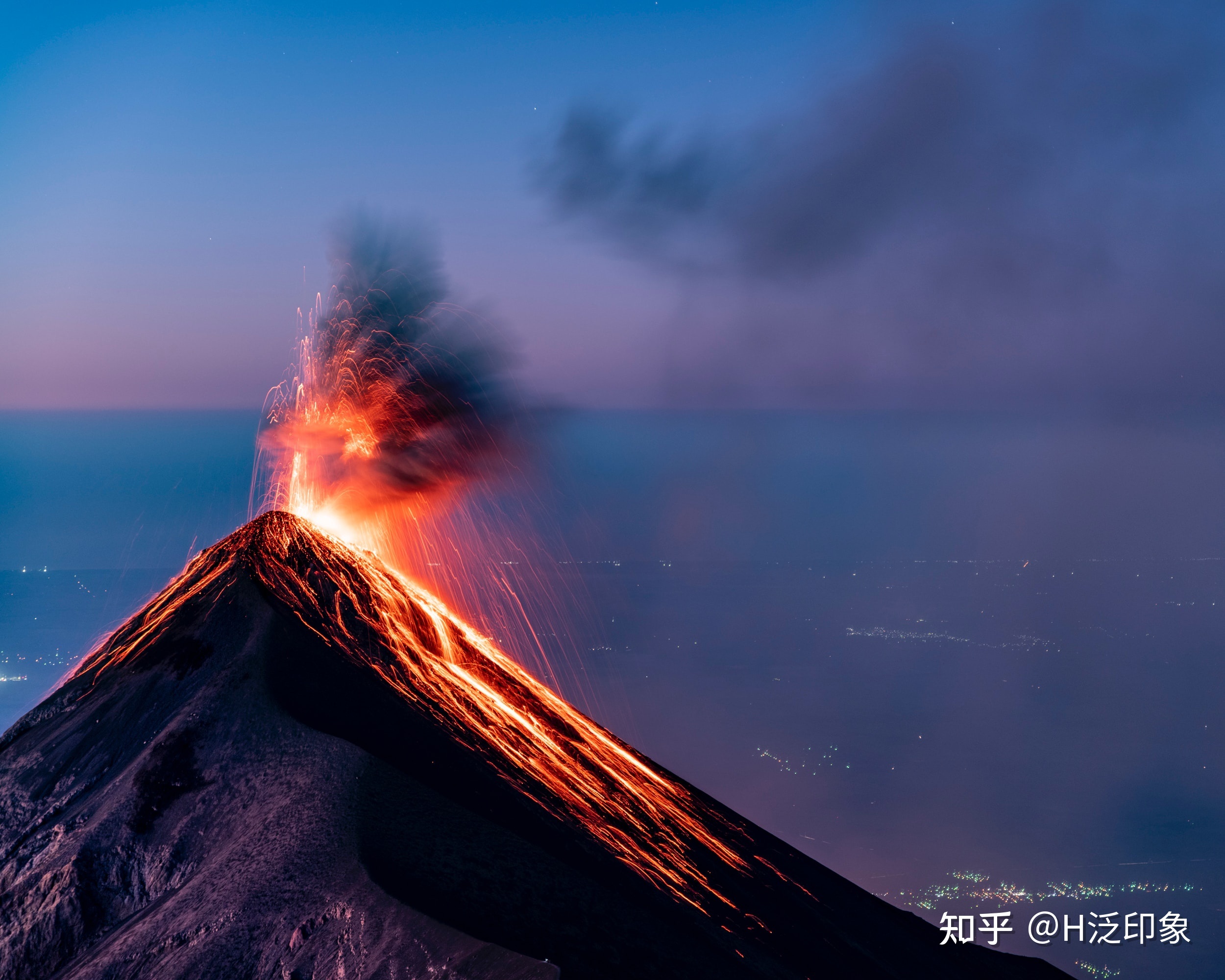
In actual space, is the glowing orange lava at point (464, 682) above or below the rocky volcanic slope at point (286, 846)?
above

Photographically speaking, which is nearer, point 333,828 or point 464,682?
point 333,828

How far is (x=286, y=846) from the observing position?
7996 mm

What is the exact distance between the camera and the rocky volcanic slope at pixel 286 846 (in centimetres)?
721

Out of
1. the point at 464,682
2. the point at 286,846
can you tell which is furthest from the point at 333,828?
the point at 464,682

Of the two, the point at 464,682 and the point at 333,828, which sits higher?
the point at 464,682

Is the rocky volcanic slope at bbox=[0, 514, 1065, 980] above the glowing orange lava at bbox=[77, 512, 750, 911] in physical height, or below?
below

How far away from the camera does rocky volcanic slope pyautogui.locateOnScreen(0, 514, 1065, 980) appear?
7215mm

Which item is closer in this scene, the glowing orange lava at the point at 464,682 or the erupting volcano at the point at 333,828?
the erupting volcano at the point at 333,828

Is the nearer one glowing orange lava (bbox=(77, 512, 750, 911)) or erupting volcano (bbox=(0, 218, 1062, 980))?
erupting volcano (bbox=(0, 218, 1062, 980))

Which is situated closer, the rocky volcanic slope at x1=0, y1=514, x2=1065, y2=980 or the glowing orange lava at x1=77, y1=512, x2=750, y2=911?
the rocky volcanic slope at x1=0, y1=514, x2=1065, y2=980

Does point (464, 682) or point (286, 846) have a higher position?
point (464, 682)

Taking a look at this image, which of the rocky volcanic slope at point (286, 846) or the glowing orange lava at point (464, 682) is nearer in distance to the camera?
the rocky volcanic slope at point (286, 846)

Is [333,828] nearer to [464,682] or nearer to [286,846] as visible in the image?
[286,846]

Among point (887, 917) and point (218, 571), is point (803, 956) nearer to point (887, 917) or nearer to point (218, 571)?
point (887, 917)
